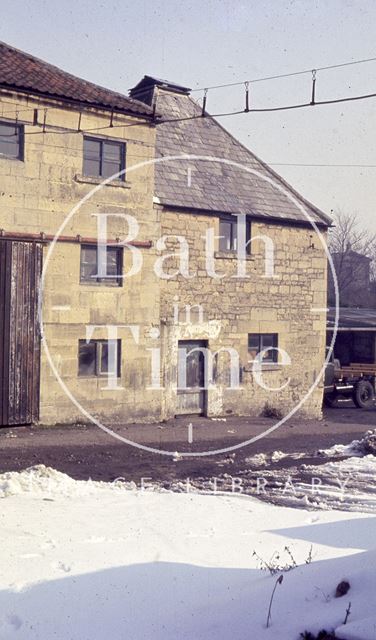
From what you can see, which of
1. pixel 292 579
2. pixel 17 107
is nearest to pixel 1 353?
pixel 17 107

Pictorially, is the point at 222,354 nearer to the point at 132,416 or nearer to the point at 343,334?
the point at 132,416

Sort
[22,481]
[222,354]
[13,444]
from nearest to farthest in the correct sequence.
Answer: [22,481], [13,444], [222,354]

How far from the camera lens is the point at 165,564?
7.65 m

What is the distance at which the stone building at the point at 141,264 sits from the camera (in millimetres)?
16156

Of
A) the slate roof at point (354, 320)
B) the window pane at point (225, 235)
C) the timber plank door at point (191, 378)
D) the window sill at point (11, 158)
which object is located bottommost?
the timber plank door at point (191, 378)

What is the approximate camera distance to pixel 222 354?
64.1 feet

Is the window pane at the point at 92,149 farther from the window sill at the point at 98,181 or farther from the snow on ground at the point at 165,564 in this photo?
the snow on ground at the point at 165,564

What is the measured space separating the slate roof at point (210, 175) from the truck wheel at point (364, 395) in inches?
247

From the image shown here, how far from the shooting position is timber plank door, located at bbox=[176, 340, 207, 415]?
746 inches

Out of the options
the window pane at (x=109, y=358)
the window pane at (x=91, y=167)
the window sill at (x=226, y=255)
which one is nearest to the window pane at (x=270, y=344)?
the window sill at (x=226, y=255)

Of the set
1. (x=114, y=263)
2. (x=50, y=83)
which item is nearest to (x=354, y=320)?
(x=114, y=263)

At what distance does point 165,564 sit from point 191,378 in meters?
11.6

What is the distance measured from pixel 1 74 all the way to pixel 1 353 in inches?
228

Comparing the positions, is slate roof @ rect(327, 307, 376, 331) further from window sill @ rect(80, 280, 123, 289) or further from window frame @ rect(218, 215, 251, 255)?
window sill @ rect(80, 280, 123, 289)
